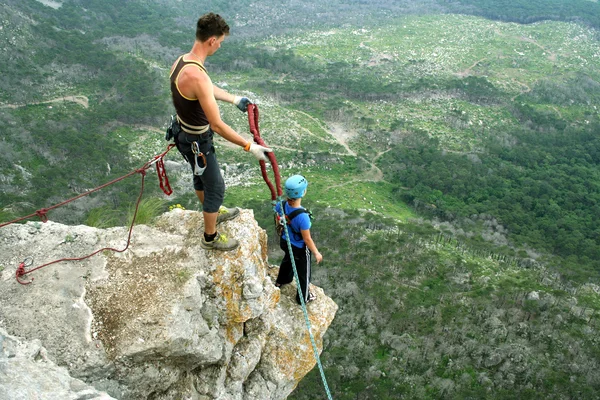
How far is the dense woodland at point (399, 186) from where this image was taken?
19109mm

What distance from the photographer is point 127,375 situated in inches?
197

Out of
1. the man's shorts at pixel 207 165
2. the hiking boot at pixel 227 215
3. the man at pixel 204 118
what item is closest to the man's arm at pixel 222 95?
the man at pixel 204 118

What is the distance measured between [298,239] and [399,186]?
3472 cm

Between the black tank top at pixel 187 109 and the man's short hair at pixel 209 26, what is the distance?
12.2 inches

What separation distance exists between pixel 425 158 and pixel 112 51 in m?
38.5

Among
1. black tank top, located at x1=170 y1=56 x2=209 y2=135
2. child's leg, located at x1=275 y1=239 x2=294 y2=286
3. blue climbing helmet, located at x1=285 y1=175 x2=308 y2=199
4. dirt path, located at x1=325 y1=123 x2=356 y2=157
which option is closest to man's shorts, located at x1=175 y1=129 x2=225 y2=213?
black tank top, located at x1=170 y1=56 x2=209 y2=135

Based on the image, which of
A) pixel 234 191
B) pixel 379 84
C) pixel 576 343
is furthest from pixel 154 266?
pixel 379 84

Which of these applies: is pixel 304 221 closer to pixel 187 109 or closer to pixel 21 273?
pixel 187 109

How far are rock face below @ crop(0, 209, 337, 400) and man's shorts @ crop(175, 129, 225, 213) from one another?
2.56ft

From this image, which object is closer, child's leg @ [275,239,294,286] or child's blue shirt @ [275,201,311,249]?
child's blue shirt @ [275,201,311,249]

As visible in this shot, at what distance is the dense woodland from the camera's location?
62.7ft

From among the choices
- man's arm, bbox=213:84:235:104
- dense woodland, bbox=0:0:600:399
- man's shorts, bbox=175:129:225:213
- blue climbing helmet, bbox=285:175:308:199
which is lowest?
dense woodland, bbox=0:0:600:399

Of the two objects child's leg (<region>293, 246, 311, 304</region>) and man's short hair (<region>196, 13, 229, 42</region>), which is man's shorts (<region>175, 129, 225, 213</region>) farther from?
child's leg (<region>293, 246, 311, 304</region>)

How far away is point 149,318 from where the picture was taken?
5160 mm
